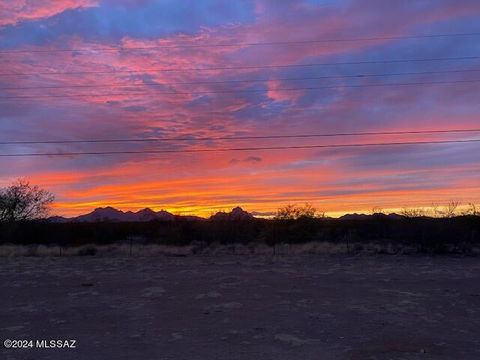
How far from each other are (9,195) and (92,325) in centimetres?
4810

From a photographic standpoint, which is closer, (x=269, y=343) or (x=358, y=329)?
(x=269, y=343)

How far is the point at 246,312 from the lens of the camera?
47.1 feet

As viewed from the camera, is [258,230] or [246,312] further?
[258,230]

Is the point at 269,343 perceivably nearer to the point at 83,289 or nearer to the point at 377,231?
the point at 83,289

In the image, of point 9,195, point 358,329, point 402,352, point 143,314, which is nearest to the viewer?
point 402,352

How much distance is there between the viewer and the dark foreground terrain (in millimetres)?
10734

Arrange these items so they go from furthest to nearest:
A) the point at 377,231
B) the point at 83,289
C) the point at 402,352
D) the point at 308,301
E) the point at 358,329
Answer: the point at 377,231 → the point at 83,289 → the point at 308,301 → the point at 358,329 → the point at 402,352

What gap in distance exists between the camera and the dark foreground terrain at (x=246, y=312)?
35.2 feet

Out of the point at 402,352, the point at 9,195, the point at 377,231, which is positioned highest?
the point at 9,195

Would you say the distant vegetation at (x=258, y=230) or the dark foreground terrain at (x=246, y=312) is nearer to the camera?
the dark foreground terrain at (x=246, y=312)

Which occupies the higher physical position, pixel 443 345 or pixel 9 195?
pixel 9 195

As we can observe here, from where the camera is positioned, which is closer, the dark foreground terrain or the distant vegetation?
the dark foreground terrain

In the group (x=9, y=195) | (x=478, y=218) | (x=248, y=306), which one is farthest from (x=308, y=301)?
(x=9, y=195)

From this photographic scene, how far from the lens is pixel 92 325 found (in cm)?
1296
